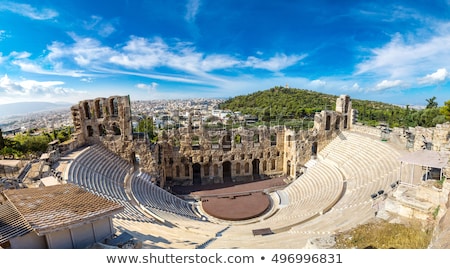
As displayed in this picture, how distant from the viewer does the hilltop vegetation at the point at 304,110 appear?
46.6 meters

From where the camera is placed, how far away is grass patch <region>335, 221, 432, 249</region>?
7441 millimetres

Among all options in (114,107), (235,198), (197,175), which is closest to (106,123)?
(114,107)

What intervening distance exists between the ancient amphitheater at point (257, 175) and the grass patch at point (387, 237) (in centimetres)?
72

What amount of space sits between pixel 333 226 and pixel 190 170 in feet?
59.2

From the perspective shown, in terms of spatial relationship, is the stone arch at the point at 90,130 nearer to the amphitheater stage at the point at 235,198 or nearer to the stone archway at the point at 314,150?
the amphitheater stage at the point at 235,198

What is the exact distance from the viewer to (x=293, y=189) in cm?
2339

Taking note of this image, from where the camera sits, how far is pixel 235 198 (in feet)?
74.8

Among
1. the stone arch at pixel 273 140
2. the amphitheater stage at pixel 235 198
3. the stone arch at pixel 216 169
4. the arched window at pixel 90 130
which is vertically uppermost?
the arched window at pixel 90 130

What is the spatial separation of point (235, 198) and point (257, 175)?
719cm

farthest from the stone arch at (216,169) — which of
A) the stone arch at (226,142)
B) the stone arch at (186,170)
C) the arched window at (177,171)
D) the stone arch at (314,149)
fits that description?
the stone arch at (314,149)

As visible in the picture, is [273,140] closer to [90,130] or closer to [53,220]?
[90,130]

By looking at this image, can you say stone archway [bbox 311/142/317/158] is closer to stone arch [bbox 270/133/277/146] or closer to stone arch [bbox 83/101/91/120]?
stone arch [bbox 270/133/277/146]
